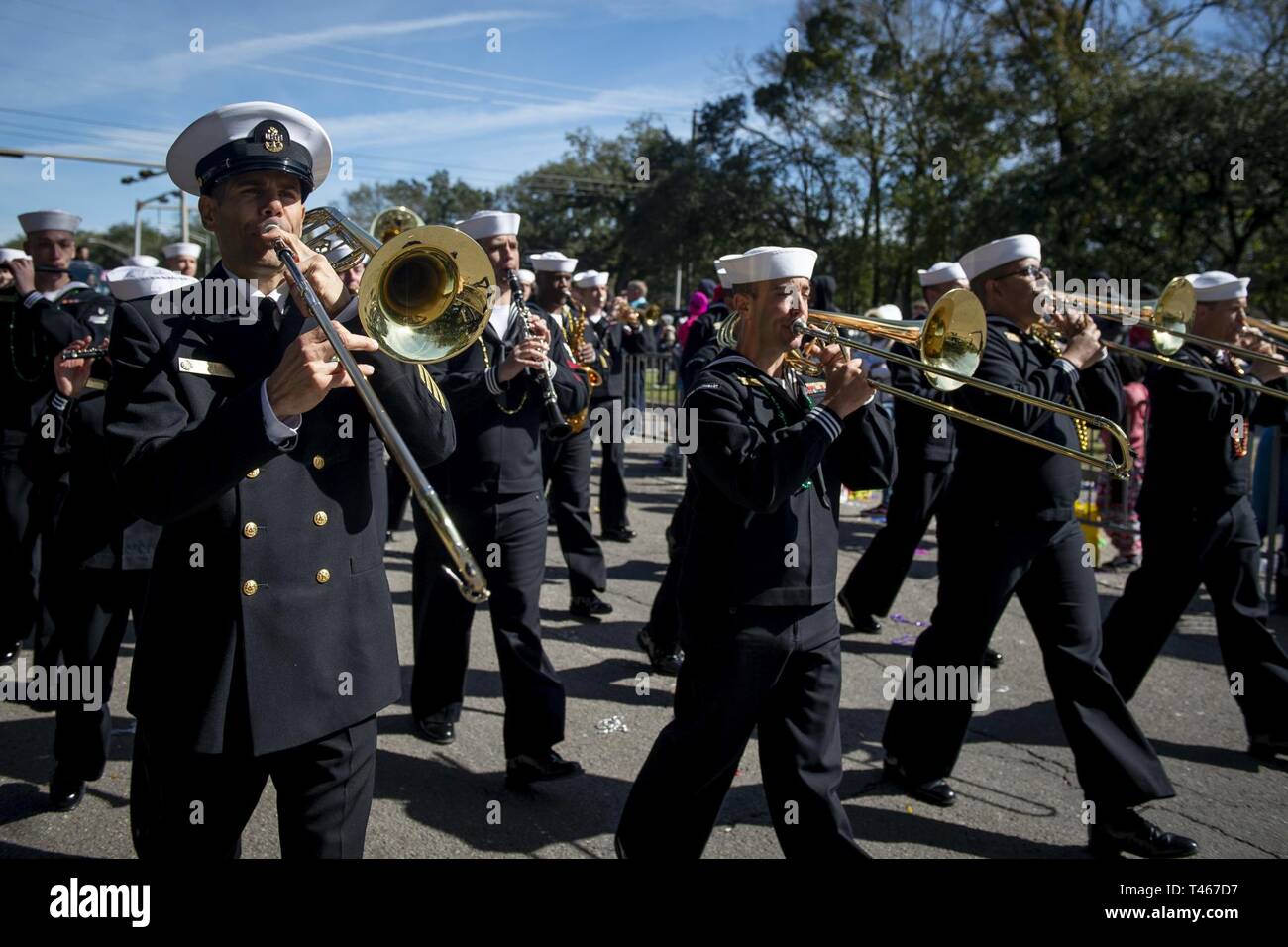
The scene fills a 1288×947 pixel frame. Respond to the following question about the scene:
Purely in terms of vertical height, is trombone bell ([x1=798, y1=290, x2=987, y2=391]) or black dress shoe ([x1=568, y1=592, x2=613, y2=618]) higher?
trombone bell ([x1=798, y1=290, x2=987, y2=391])

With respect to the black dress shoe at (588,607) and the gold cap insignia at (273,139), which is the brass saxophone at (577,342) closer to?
the black dress shoe at (588,607)

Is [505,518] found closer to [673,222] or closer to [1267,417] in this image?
[1267,417]

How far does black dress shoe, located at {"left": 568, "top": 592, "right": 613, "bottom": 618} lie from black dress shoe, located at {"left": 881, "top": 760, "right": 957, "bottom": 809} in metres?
2.81

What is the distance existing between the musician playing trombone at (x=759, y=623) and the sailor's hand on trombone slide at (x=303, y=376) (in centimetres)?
122

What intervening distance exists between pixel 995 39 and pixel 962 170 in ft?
9.58

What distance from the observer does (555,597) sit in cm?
725

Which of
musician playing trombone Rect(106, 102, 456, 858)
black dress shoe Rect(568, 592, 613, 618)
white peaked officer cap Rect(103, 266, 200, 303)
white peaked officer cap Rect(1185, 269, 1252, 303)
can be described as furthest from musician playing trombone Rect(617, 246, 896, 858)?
black dress shoe Rect(568, 592, 613, 618)

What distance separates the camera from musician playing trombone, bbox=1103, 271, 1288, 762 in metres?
4.79

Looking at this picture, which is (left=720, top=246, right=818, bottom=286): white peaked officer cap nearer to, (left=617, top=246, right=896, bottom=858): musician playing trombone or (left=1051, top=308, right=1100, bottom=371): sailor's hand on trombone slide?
(left=617, top=246, right=896, bottom=858): musician playing trombone

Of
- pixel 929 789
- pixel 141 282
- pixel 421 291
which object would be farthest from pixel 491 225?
pixel 929 789

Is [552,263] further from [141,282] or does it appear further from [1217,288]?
[1217,288]

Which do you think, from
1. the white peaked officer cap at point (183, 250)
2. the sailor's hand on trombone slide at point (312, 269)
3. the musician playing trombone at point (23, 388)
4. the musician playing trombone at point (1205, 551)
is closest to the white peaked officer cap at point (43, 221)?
the musician playing trombone at point (23, 388)

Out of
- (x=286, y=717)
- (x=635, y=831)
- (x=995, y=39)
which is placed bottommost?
(x=635, y=831)
